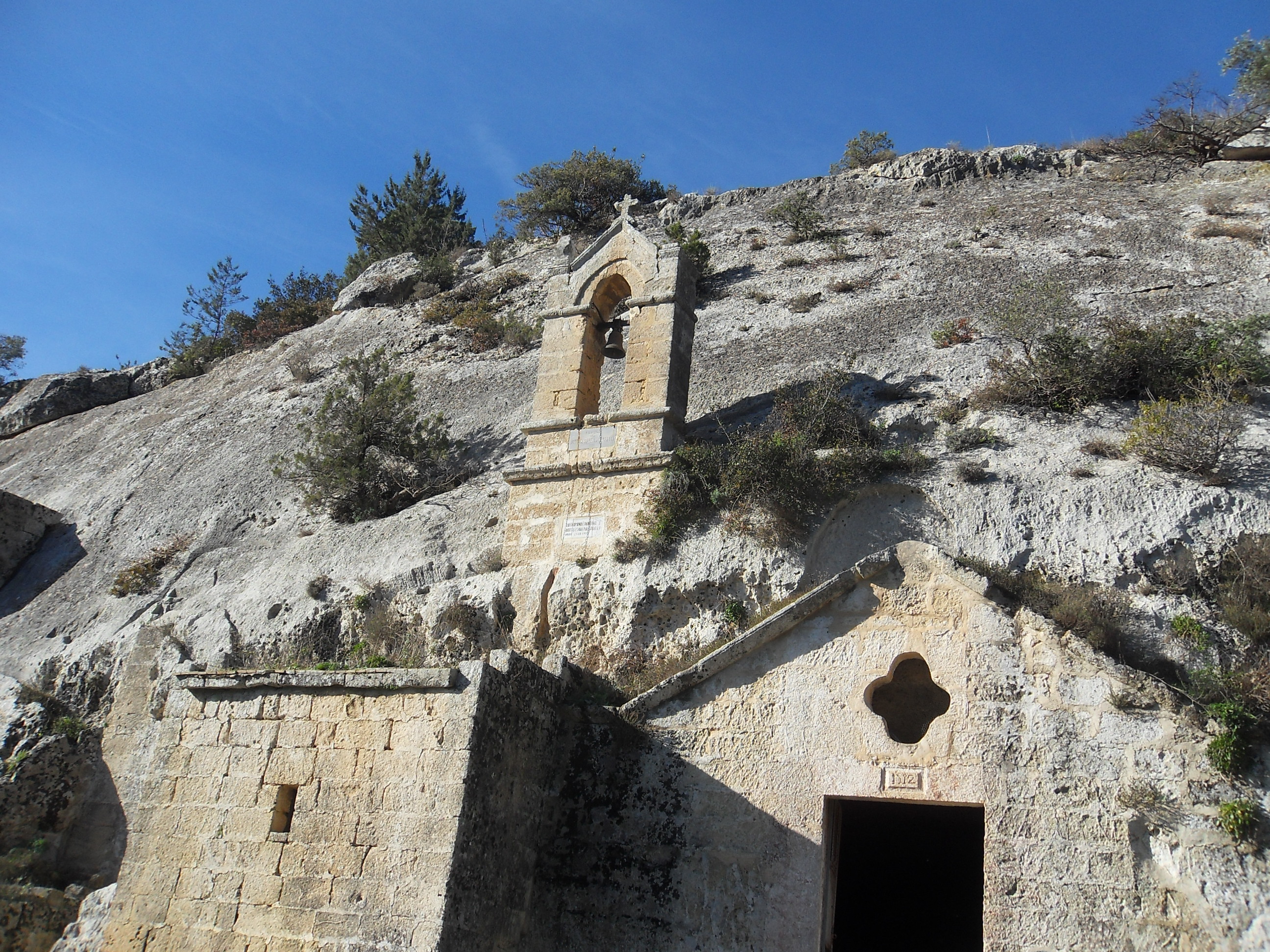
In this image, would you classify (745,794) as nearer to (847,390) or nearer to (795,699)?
(795,699)

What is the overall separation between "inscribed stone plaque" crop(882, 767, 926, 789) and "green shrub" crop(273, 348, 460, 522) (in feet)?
27.4

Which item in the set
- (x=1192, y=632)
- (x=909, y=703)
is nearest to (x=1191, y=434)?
(x=1192, y=632)

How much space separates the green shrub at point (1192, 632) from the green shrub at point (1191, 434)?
7.54 ft

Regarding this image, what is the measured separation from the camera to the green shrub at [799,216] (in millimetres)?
19828

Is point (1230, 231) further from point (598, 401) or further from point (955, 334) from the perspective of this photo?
point (598, 401)

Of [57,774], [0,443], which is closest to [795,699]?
[57,774]

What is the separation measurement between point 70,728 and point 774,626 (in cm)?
862

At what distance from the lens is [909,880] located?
34.5ft

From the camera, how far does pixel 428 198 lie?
32969mm

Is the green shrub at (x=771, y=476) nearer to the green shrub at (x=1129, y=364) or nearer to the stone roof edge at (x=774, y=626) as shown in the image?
the green shrub at (x=1129, y=364)

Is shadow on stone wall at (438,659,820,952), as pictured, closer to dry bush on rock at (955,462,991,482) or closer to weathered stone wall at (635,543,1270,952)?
weathered stone wall at (635,543,1270,952)

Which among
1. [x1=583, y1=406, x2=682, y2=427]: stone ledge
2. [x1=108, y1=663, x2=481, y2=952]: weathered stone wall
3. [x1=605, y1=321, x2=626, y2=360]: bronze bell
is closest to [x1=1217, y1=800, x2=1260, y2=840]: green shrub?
[x1=108, y1=663, x2=481, y2=952]: weathered stone wall

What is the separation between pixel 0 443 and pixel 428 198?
14.9m

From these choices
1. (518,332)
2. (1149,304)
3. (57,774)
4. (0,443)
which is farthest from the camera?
(0,443)
